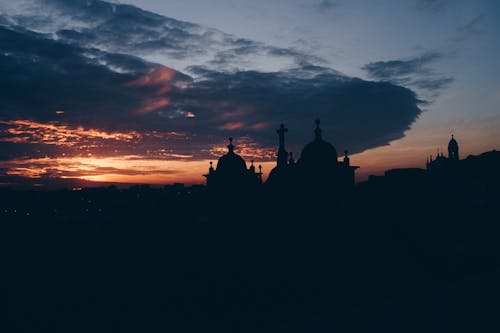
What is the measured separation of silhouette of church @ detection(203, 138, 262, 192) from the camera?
133 feet

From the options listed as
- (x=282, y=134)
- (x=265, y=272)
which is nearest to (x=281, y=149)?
(x=282, y=134)

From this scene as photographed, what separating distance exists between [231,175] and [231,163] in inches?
50.4

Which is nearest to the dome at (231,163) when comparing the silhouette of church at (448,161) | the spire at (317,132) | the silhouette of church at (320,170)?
the silhouette of church at (320,170)

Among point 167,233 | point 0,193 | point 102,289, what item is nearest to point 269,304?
point 102,289

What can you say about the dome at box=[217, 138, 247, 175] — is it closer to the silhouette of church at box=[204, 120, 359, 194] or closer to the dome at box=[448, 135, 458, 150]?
the silhouette of church at box=[204, 120, 359, 194]

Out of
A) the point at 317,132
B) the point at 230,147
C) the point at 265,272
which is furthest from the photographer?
the point at 230,147

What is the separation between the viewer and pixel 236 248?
3172cm

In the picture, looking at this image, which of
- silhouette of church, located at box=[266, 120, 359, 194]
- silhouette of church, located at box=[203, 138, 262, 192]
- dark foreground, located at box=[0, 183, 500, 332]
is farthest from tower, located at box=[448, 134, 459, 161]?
silhouette of church, located at box=[203, 138, 262, 192]

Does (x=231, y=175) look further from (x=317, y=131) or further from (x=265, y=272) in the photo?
(x=265, y=272)

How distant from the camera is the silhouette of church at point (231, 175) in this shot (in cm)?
4053

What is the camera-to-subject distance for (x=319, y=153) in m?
34.9

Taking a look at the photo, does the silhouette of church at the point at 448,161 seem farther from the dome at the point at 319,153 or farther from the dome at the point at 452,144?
the dome at the point at 319,153

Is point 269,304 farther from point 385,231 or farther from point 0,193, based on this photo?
point 0,193

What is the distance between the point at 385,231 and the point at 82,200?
333ft
